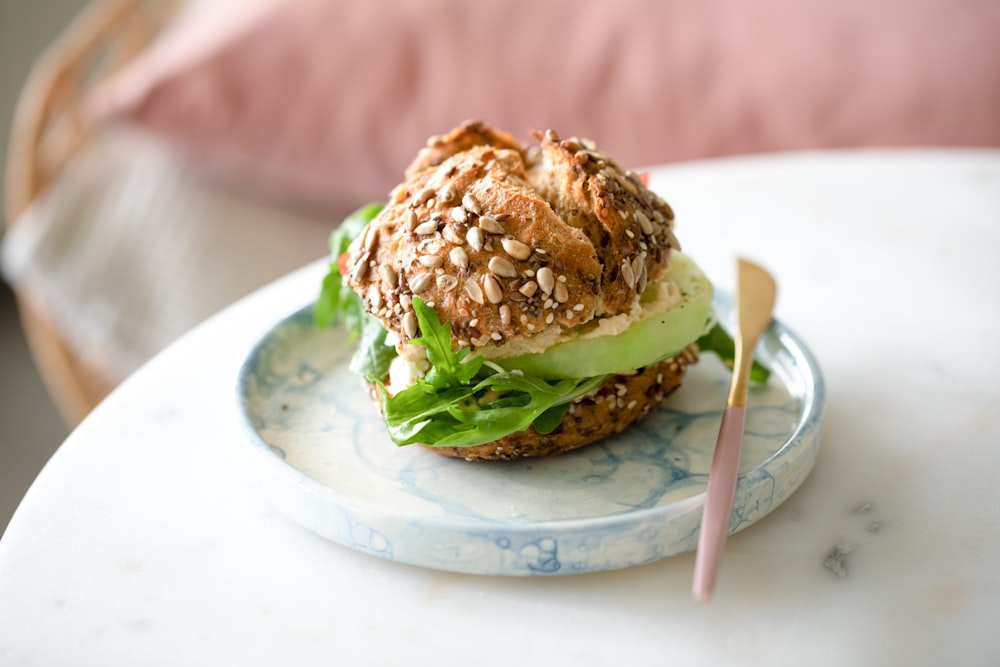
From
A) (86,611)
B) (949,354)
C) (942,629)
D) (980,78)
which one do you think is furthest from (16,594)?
(980,78)

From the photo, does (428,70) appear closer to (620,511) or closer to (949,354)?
(949,354)

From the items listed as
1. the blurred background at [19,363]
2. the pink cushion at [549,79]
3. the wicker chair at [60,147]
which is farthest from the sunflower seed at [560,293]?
the blurred background at [19,363]

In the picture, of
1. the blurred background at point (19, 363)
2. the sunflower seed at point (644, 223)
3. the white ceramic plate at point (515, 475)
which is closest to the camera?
the white ceramic plate at point (515, 475)

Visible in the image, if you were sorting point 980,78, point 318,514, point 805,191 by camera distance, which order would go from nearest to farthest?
1. point 318,514
2. point 805,191
3. point 980,78

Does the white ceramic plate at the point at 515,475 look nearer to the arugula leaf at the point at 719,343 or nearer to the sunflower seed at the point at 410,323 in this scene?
the arugula leaf at the point at 719,343

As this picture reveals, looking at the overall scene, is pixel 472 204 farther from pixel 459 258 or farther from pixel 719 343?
pixel 719 343

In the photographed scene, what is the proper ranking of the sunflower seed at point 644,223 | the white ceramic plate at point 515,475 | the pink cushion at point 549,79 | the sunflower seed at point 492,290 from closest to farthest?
the white ceramic plate at point 515,475, the sunflower seed at point 492,290, the sunflower seed at point 644,223, the pink cushion at point 549,79
